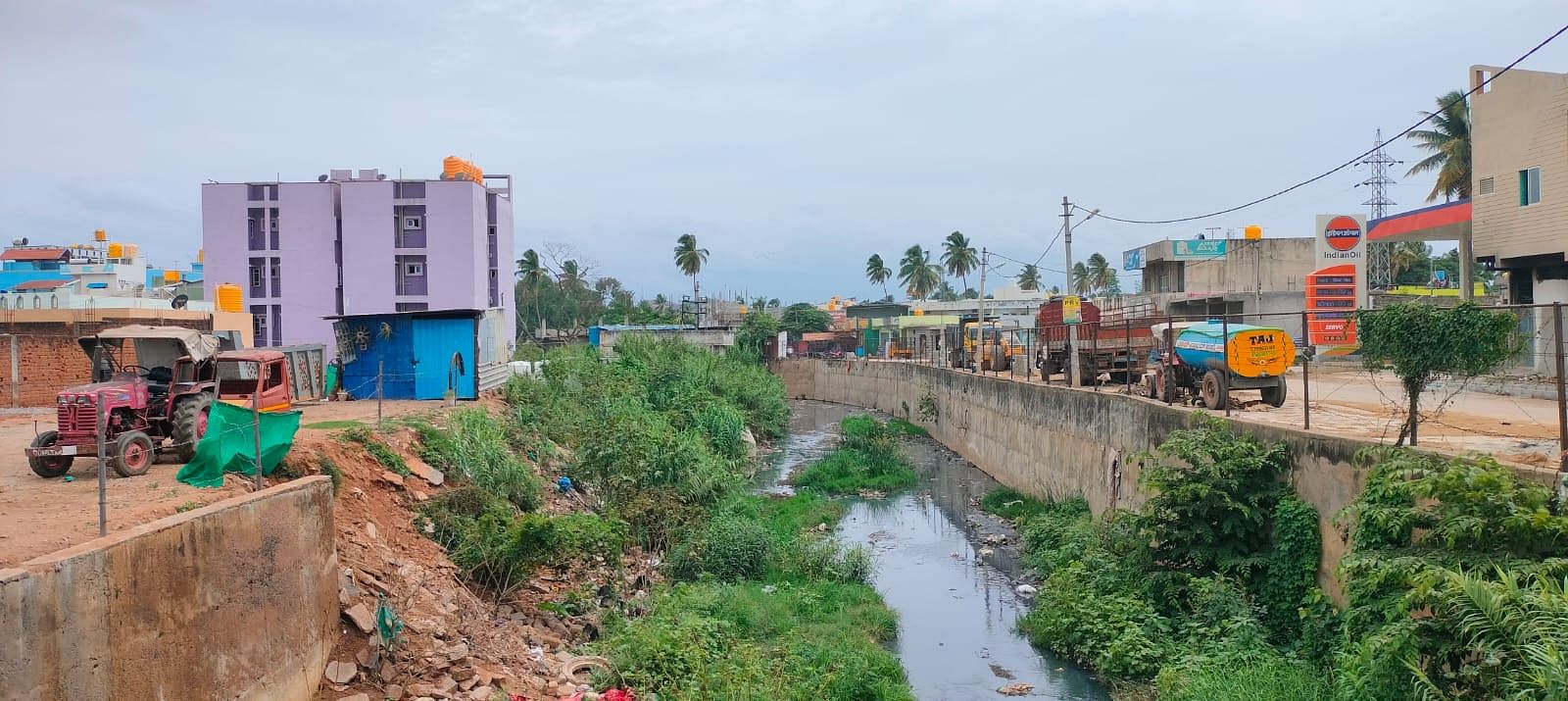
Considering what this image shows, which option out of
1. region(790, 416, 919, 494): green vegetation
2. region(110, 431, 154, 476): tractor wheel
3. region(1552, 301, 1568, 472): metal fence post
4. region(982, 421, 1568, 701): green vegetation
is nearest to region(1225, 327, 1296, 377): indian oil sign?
region(982, 421, 1568, 701): green vegetation

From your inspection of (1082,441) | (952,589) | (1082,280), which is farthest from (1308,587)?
(1082,280)

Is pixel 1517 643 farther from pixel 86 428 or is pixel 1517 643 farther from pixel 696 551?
pixel 86 428

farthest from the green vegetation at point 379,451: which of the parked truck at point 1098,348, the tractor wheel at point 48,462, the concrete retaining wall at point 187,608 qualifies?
the parked truck at point 1098,348

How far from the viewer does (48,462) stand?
11.7 meters

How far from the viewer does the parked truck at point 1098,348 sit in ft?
74.6

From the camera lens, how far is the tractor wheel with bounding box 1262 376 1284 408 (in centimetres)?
1605

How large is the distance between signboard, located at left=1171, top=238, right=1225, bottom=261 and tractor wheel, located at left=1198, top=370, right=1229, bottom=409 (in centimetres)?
2919

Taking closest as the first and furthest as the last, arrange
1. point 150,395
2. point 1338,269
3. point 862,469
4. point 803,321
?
point 150,395, point 1338,269, point 862,469, point 803,321

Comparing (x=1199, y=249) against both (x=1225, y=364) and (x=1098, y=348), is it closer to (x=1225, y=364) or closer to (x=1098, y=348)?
(x=1098, y=348)

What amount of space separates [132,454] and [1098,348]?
19282 millimetres

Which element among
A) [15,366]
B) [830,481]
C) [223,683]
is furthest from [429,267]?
[223,683]

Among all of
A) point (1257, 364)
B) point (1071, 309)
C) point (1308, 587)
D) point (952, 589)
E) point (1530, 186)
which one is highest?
point (1530, 186)

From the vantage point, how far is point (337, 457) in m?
13.1

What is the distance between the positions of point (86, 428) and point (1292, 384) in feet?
73.7
